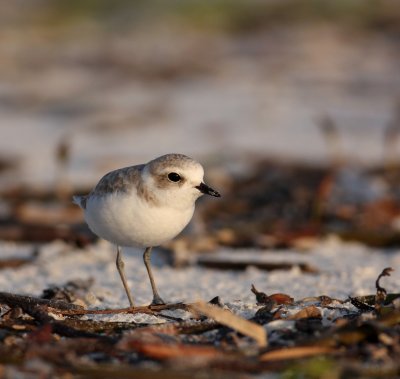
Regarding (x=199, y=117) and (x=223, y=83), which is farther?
(x=223, y=83)

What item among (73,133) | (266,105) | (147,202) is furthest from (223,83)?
(147,202)

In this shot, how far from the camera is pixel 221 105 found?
37.8ft

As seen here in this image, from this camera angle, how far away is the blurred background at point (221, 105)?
22.8 feet

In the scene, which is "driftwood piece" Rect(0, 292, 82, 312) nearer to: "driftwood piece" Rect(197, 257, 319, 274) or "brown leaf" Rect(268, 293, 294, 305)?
"brown leaf" Rect(268, 293, 294, 305)

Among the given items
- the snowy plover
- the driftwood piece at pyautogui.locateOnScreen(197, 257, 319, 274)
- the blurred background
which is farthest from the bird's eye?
the blurred background

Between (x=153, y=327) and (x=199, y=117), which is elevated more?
(x=199, y=117)

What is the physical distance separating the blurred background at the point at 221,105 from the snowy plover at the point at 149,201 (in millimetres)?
2129

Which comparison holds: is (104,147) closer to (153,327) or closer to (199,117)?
(199,117)

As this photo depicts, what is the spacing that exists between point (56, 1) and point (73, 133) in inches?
394

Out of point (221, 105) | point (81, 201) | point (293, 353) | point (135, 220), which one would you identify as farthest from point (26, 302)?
point (221, 105)

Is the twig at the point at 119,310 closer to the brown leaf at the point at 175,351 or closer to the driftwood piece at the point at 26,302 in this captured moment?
the driftwood piece at the point at 26,302

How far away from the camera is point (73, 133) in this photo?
34.2 feet

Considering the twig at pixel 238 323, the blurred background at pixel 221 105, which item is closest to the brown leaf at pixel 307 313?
the twig at pixel 238 323

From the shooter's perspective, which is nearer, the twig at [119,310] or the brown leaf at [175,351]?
the brown leaf at [175,351]
